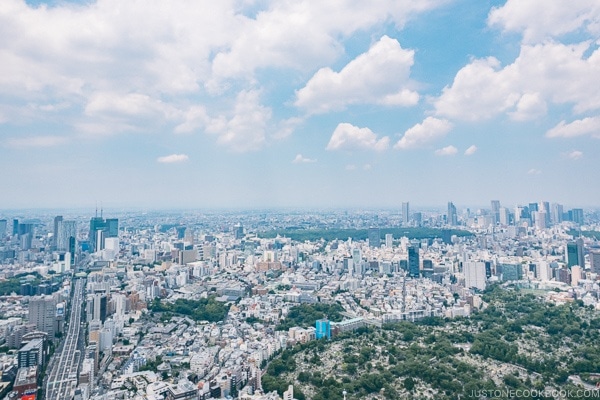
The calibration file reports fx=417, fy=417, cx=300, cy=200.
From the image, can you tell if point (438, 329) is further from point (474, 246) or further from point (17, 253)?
point (17, 253)

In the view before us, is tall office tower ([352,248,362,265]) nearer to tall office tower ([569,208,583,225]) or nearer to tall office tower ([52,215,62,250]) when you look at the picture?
tall office tower ([52,215,62,250])

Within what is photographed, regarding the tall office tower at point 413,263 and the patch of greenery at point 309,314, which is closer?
the patch of greenery at point 309,314

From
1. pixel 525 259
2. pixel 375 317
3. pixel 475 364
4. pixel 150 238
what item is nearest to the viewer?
pixel 475 364

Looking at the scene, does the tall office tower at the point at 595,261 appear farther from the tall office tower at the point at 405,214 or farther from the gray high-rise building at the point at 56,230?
the gray high-rise building at the point at 56,230

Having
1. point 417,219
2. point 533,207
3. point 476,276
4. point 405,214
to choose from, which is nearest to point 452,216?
point 417,219

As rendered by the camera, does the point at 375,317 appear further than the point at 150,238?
No

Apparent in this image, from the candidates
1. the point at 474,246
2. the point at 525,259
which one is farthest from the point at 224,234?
the point at 525,259

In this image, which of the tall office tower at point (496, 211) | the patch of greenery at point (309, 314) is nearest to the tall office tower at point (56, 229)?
the patch of greenery at point (309, 314)
